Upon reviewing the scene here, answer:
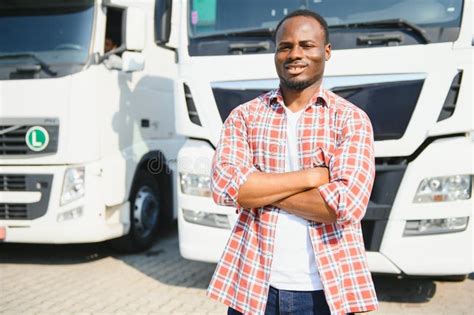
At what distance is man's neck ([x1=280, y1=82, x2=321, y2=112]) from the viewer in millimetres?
2053

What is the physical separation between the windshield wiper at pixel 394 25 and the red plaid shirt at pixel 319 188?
82.7 inches

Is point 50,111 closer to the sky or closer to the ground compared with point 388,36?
closer to the ground

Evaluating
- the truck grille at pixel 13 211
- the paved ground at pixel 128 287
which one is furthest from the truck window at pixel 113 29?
the paved ground at pixel 128 287

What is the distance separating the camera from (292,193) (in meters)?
1.96

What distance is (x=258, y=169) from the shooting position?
2.09m

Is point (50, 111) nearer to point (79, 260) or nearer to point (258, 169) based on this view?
point (79, 260)

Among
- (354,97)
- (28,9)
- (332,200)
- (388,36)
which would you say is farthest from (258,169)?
(28,9)

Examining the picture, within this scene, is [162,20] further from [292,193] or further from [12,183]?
[292,193]

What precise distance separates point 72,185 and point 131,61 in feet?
4.39

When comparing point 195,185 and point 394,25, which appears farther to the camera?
point 195,185

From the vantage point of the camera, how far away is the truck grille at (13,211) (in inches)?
201

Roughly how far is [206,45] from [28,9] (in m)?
2.11

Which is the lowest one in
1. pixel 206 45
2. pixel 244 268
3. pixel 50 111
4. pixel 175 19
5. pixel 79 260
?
pixel 79 260

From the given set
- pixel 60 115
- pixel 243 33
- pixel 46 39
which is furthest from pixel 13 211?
pixel 243 33
